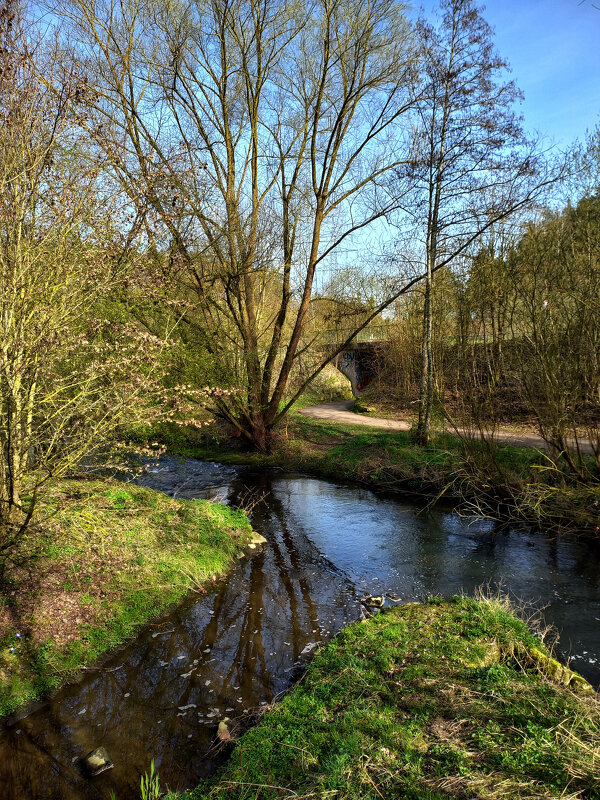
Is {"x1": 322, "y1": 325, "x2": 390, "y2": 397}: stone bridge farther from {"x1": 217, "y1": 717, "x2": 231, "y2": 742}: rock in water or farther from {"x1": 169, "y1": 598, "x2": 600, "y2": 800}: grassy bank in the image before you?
{"x1": 217, "y1": 717, "x2": 231, "y2": 742}: rock in water

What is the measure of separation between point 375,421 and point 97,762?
16.6m

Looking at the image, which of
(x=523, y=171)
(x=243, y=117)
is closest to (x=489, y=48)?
(x=523, y=171)

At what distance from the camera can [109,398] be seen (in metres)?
6.18

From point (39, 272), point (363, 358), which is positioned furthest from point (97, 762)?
point (363, 358)

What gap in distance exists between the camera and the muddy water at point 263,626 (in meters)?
4.25

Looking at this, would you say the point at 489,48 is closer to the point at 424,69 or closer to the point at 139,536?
the point at 424,69

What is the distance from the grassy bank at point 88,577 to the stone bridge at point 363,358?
15918 millimetres

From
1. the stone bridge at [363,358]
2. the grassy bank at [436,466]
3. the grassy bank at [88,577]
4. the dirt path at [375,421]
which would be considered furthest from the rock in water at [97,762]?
the stone bridge at [363,358]

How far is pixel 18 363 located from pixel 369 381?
2342 centimetres

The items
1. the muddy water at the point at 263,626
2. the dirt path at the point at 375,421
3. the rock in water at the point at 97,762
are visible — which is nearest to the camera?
the rock in water at the point at 97,762

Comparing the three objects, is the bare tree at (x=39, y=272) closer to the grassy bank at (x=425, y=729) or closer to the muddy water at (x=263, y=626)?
the muddy water at (x=263, y=626)

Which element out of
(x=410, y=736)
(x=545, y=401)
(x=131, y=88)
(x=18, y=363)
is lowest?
(x=410, y=736)

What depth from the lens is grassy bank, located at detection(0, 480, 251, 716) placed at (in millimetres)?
5262

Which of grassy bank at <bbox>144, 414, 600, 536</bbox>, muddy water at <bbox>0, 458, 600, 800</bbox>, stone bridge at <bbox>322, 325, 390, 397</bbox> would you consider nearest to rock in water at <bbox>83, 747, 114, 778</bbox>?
muddy water at <bbox>0, 458, 600, 800</bbox>
